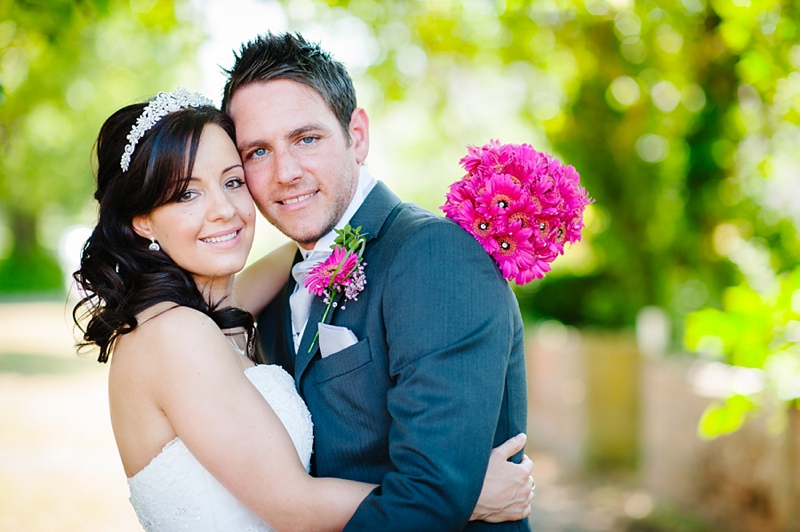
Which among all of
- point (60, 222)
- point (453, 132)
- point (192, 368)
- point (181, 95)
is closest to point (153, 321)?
point (192, 368)

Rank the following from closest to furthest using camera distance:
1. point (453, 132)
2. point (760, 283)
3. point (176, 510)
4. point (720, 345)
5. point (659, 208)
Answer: point (176, 510) < point (720, 345) < point (760, 283) < point (659, 208) < point (453, 132)

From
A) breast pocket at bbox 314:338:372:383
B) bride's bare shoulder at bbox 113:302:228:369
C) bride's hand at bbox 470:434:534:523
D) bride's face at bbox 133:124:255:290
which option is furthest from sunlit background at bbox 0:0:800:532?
breast pocket at bbox 314:338:372:383

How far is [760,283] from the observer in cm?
686

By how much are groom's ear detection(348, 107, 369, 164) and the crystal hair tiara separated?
0.56 meters

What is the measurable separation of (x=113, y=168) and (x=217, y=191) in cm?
42

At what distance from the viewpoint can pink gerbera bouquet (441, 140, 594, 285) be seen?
2488 millimetres

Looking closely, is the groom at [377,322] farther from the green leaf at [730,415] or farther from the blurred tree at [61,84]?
the green leaf at [730,415]

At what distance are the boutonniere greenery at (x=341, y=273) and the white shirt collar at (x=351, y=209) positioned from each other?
0.68ft

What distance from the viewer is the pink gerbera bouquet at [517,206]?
2.49m

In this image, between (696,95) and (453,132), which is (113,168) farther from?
(453,132)

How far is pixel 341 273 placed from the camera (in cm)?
257

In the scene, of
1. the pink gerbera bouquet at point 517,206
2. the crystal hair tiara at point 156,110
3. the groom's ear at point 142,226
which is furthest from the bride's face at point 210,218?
the pink gerbera bouquet at point 517,206

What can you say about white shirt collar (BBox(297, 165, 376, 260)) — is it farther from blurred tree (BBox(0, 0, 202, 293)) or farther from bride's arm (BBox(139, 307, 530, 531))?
blurred tree (BBox(0, 0, 202, 293))

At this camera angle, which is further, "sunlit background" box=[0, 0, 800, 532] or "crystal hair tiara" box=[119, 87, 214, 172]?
"sunlit background" box=[0, 0, 800, 532]
